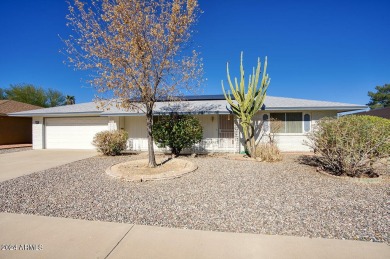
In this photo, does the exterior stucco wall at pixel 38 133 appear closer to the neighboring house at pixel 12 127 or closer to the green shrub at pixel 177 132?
the neighboring house at pixel 12 127

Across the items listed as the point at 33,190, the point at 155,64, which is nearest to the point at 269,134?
the point at 155,64

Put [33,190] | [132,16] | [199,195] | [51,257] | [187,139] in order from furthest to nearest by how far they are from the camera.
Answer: [187,139] < [132,16] < [33,190] < [199,195] < [51,257]

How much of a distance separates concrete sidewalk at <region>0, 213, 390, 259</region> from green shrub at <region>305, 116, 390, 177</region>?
3990 mm

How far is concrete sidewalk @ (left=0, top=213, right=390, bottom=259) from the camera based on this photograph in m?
2.79

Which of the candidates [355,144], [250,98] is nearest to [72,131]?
[250,98]

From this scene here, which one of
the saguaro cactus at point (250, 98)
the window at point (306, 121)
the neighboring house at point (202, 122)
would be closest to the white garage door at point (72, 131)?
the neighboring house at point (202, 122)

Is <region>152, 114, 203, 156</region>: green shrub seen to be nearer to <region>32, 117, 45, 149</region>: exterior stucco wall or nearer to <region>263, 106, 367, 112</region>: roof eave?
<region>263, 106, 367, 112</region>: roof eave

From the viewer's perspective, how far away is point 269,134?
1212 centimetres

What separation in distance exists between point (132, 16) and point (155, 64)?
1787mm

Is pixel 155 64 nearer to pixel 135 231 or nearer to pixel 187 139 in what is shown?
pixel 187 139

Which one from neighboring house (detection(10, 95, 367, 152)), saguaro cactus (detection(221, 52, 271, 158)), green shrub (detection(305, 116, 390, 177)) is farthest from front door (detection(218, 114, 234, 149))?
green shrub (detection(305, 116, 390, 177))

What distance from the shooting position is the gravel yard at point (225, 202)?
3.57 metres

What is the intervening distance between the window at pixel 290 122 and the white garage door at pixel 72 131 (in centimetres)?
1210

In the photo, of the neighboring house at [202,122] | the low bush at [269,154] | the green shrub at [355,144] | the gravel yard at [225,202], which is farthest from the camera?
the neighboring house at [202,122]
